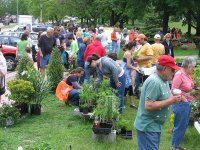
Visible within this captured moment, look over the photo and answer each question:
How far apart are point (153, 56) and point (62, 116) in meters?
3.62

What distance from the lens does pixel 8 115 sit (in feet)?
29.3

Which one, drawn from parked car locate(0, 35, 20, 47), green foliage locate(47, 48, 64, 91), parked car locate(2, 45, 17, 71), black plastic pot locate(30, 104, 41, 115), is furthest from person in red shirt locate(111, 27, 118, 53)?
black plastic pot locate(30, 104, 41, 115)

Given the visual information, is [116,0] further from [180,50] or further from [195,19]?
[180,50]

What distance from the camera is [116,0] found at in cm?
4016

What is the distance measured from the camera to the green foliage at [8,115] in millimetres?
8883

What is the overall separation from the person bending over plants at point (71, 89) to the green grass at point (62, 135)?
1.59ft

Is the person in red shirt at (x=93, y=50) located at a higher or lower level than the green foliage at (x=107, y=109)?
higher

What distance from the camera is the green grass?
7.83 meters

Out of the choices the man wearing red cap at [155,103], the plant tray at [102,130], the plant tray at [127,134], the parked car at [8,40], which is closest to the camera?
the man wearing red cap at [155,103]

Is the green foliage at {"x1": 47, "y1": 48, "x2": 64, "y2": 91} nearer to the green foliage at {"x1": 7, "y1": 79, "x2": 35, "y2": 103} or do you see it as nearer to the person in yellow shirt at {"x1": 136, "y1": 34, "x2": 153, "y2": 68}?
the person in yellow shirt at {"x1": 136, "y1": 34, "x2": 153, "y2": 68}

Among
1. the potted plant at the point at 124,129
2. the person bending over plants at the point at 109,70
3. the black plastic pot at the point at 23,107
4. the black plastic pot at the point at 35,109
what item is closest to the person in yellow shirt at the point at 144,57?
the person bending over plants at the point at 109,70

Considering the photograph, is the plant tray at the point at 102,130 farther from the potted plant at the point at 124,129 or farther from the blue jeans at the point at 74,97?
the blue jeans at the point at 74,97

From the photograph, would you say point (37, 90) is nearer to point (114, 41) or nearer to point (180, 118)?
point (180, 118)

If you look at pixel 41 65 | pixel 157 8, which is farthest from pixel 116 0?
pixel 41 65
